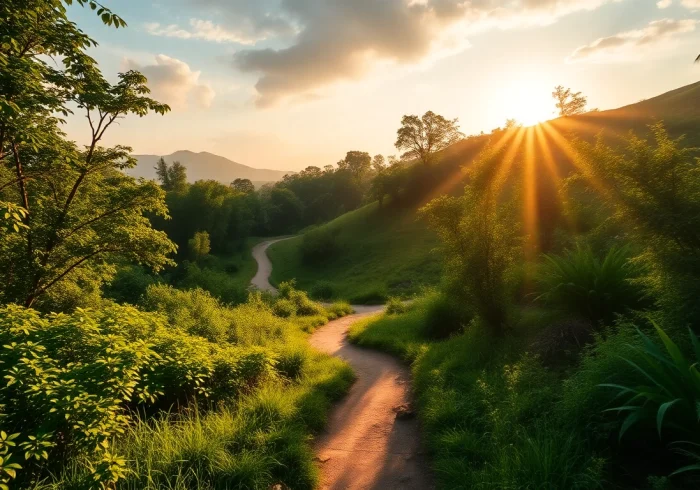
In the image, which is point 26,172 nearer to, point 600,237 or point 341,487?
point 341,487

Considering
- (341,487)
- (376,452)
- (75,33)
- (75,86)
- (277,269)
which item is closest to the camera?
(341,487)

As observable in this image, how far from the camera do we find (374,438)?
6.49 meters

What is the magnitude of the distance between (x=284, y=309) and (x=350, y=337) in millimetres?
5751

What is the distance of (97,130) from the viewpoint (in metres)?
9.48

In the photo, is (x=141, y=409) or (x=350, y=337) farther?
(x=350, y=337)

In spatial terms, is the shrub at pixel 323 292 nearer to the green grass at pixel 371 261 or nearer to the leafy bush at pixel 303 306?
the green grass at pixel 371 261

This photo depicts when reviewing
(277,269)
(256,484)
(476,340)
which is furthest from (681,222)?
(277,269)

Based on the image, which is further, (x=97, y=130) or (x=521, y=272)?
(x=521, y=272)

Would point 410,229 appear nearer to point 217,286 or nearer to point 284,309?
point 217,286

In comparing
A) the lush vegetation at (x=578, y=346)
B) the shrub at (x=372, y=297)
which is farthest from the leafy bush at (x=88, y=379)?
the shrub at (x=372, y=297)

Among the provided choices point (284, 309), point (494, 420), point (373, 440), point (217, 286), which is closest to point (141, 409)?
point (373, 440)

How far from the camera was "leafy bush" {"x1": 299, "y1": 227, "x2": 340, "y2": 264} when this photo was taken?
4325 centimetres

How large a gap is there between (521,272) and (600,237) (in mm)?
2432

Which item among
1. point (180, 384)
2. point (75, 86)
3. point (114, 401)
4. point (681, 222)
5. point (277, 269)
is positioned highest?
point (75, 86)
